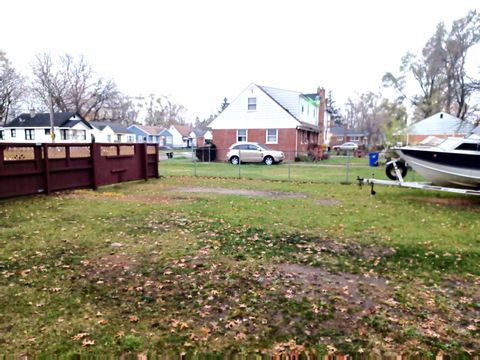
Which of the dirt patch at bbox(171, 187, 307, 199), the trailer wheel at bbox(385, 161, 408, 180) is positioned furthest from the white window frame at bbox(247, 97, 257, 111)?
the trailer wheel at bbox(385, 161, 408, 180)

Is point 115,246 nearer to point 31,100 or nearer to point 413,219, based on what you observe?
point 413,219

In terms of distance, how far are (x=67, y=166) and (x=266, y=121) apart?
68.7ft

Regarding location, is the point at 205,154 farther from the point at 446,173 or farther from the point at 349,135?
the point at 349,135

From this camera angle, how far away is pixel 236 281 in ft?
14.1

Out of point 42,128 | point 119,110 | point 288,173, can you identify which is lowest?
point 288,173

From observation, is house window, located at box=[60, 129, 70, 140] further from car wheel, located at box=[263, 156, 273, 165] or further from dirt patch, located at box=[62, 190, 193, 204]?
dirt patch, located at box=[62, 190, 193, 204]

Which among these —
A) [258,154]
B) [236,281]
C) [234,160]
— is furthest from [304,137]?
[236,281]

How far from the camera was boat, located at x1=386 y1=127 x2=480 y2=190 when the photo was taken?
9.70 m

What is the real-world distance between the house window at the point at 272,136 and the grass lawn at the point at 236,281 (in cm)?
2215

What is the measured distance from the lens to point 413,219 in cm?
798

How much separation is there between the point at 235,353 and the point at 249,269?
1.87 metres

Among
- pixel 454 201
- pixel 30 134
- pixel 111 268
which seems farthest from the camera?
pixel 30 134

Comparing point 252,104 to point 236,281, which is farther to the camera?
point 252,104

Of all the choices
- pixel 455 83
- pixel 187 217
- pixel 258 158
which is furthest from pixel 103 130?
pixel 187 217
